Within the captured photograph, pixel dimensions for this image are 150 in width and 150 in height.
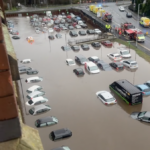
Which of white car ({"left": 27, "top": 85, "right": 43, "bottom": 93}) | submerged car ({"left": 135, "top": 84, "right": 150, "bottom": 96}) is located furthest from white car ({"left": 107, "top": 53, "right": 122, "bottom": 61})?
white car ({"left": 27, "top": 85, "right": 43, "bottom": 93})

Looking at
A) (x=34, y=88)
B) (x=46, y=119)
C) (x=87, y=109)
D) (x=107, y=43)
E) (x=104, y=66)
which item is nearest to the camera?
(x=46, y=119)

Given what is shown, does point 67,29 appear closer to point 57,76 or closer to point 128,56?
point 128,56

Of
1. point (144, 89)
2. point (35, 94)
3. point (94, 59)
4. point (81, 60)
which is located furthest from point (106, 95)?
point (94, 59)

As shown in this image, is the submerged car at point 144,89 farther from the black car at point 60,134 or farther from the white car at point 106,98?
the black car at point 60,134

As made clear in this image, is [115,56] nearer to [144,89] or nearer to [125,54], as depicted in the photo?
[125,54]

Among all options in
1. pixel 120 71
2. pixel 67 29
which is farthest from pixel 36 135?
pixel 67 29

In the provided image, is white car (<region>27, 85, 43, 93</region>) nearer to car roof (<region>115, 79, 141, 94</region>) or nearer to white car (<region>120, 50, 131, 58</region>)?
car roof (<region>115, 79, 141, 94</region>)

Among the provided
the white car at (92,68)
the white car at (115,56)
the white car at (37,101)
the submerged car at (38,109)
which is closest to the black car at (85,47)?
the white car at (115,56)
